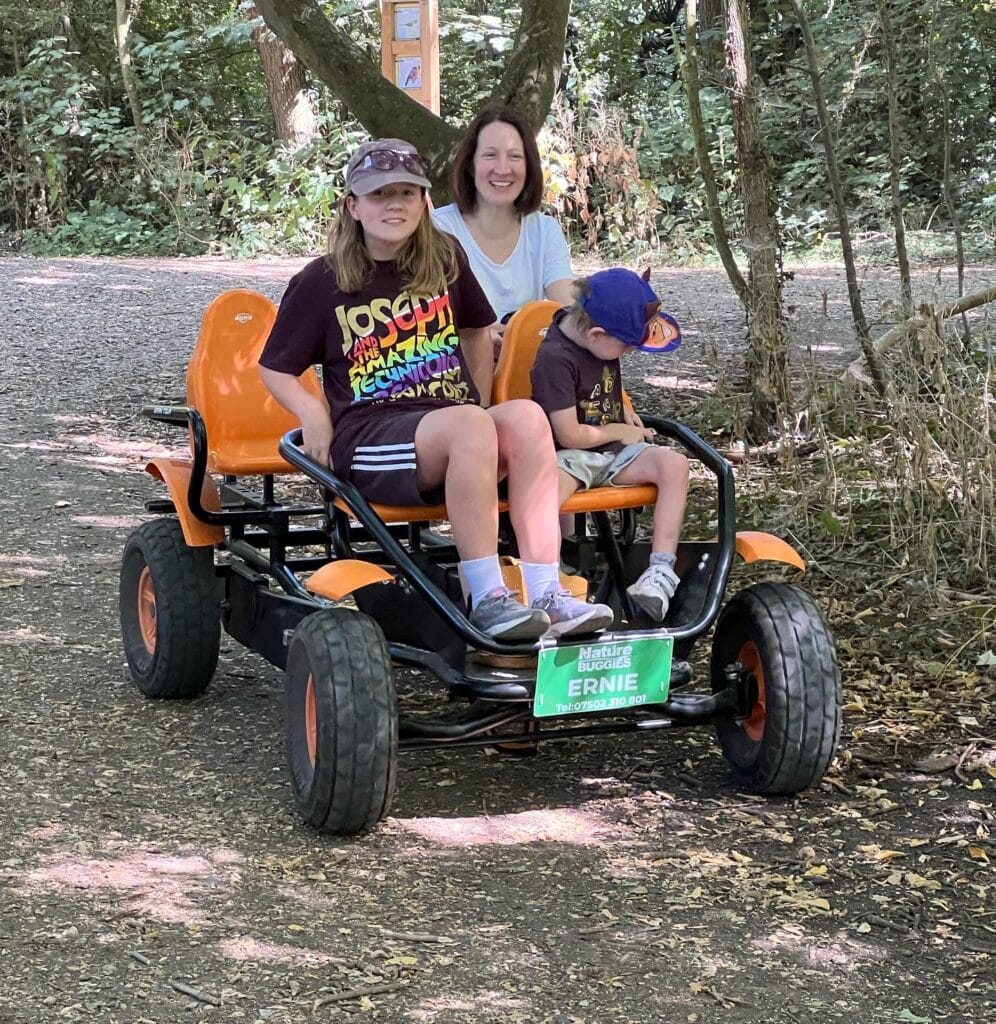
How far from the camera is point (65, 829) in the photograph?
3.35m

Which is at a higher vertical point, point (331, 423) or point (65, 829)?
point (331, 423)

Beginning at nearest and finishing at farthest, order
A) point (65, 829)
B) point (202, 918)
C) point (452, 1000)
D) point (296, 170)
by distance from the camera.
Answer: point (452, 1000) → point (202, 918) → point (65, 829) → point (296, 170)

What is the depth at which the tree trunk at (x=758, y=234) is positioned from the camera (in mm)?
6422

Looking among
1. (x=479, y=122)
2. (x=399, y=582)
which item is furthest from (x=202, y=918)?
(x=479, y=122)

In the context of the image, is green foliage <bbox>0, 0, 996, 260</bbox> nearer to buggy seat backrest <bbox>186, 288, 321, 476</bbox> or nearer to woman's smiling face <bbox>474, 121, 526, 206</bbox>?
woman's smiling face <bbox>474, 121, 526, 206</bbox>

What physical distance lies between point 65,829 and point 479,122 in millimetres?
2340

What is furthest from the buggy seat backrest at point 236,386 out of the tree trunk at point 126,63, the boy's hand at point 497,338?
the tree trunk at point 126,63

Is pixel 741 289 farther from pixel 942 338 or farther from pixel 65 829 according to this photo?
pixel 65 829

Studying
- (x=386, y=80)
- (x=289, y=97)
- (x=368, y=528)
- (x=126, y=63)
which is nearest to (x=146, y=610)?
(x=368, y=528)

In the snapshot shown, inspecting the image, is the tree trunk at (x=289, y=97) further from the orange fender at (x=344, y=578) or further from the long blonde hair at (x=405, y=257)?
the orange fender at (x=344, y=578)

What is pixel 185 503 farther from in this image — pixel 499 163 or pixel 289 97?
pixel 289 97

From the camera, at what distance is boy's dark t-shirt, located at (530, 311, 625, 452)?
3.64 m

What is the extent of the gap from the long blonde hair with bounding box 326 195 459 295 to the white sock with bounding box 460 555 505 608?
767 millimetres

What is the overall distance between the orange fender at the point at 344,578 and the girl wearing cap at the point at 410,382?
0.19m
